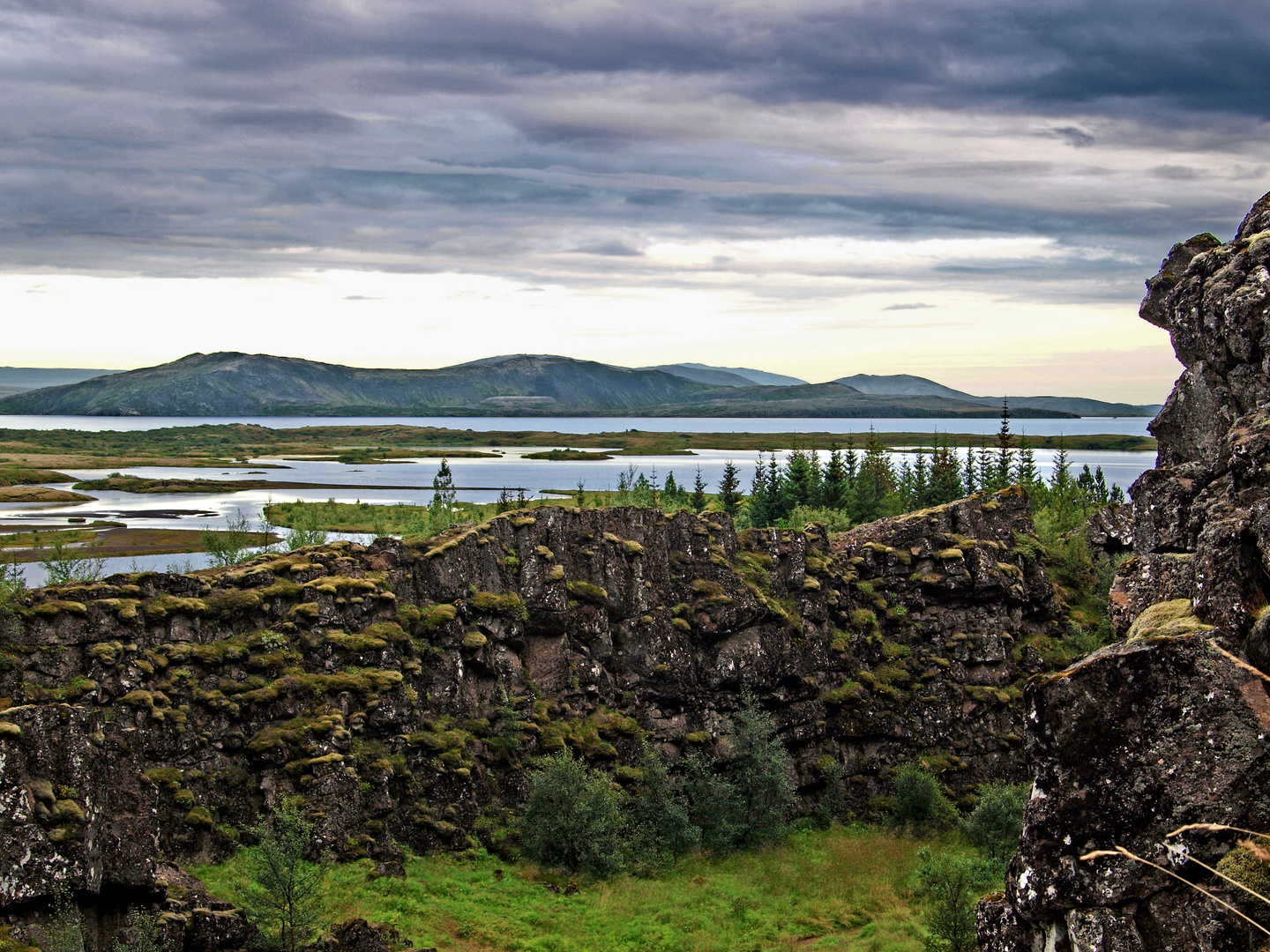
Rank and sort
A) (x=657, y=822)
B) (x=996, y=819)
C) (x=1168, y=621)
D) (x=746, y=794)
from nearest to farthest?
(x=1168, y=621) < (x=657, y=822) < (x=996, y=819) < (x=746, y=794)

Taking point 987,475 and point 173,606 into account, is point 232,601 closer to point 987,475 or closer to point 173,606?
point 173,606

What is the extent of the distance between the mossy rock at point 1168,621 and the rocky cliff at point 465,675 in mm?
25113

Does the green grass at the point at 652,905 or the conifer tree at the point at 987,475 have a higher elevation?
the conifer tree at the point at 987,475

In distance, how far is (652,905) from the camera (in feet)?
137

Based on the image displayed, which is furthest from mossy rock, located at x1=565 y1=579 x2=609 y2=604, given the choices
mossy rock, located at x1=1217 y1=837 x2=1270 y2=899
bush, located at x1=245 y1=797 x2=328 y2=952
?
mossy rock, located at x1=1217 y1=837 x2=1270 y2=899

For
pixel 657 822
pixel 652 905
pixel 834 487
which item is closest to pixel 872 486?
pixel 834 487

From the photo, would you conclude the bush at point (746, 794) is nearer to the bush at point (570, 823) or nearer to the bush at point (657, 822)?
the bush at point (657, 822)

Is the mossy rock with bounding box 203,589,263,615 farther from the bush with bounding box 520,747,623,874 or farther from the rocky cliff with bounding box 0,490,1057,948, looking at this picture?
the bush with bounding box 520,747,623,874

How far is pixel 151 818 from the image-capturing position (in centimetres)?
2627

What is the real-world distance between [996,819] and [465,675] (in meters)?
30.2

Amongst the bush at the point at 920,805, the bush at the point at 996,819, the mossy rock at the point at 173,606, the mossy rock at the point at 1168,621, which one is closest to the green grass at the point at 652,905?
the bush at the point at 996,819

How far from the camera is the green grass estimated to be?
36.2 meters

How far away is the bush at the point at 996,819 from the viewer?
49.8 meters

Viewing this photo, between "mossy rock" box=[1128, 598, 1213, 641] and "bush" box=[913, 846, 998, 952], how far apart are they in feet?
61.9
